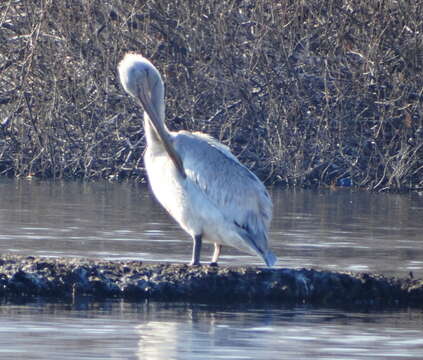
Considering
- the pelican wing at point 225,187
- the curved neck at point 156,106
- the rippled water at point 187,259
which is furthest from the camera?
the curved neck at point 156,106

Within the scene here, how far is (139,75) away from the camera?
9.70 m

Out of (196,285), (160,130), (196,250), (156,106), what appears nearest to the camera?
(196,285)

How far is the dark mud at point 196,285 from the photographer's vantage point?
8.48 meters

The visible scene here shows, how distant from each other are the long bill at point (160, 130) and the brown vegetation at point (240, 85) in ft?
29.6

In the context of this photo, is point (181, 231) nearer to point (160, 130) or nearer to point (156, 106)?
point (156, 106)

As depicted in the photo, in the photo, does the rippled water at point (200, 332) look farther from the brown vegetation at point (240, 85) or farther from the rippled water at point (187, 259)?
the brown vegetation at point (240, 85)

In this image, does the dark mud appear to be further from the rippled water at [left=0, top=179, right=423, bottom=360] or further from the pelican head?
the pelican head

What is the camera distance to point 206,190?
9.45m

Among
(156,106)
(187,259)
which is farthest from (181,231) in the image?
(156,106)

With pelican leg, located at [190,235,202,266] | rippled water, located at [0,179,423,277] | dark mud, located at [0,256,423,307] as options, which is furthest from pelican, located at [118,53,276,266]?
rippled water, located at [0,179,423,277]

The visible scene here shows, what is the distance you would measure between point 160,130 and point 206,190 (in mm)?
509

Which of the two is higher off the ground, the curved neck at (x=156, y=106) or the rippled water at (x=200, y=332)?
the curved neck at (x=156, y=106)

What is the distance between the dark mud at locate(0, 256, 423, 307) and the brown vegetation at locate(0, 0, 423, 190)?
992 cm

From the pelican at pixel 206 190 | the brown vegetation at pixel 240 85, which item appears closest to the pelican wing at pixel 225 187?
the pelican at pixel 206 190
